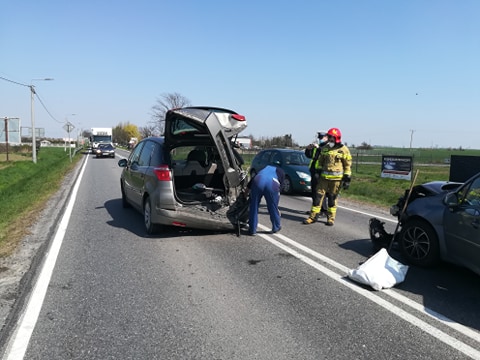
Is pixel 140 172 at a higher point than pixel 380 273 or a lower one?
higher

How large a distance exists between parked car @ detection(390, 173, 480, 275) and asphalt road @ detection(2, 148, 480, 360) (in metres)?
0.33

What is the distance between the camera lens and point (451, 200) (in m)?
4.77

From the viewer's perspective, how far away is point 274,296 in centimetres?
424

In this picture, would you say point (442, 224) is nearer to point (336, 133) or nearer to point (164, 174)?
point (336, 133)

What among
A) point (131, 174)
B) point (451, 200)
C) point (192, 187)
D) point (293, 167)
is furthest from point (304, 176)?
point (451, 200)

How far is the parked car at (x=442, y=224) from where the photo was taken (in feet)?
14.3

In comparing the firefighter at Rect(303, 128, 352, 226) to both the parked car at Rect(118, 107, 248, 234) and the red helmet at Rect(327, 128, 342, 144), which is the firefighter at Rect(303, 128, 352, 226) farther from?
the parked car at Rect(118, 107, 248, 234)

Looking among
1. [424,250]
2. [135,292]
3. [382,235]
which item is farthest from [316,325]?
[382,235]

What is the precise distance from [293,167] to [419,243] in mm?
7844

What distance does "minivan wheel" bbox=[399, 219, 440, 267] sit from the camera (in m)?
5.08

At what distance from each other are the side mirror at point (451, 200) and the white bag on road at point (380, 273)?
3.11 feet

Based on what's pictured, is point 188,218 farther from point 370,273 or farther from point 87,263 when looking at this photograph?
point 370,273

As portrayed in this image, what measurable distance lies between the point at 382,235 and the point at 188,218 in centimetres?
309

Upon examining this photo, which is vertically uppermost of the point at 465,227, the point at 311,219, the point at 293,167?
the point at 293,167
